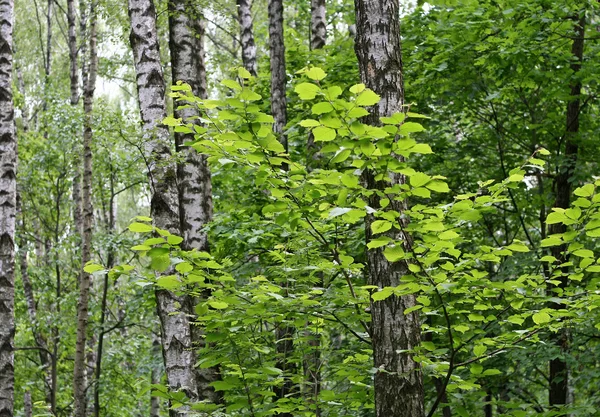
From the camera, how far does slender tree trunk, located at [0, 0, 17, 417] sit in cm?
733

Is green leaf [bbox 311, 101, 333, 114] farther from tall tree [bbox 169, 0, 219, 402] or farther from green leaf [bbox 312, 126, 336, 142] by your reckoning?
tall tree [bbox 169, 0, 219, 402]

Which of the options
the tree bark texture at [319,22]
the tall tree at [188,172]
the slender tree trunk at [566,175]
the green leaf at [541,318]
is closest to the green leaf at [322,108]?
the green leaf at [541,318]

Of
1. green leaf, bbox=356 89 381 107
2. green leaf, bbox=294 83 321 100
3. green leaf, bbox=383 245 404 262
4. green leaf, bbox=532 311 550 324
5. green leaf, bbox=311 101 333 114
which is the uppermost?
green leaf, bbox=294 83 321 100

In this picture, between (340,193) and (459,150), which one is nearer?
(340,193)

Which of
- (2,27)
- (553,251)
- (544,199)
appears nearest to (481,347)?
(553,251)

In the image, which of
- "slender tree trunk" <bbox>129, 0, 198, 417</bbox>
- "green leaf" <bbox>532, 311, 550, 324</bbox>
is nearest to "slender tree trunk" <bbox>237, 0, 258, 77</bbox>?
"slender tree trunk" <bbox>129, 0, 198, 417</bbox>

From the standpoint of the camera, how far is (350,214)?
3.10 meters

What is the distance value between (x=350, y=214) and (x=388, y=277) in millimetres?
668

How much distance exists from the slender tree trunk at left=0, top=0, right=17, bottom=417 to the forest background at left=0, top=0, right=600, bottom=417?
2cm

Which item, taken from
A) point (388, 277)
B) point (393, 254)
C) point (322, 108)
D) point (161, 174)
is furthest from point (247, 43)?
point (393, 254)

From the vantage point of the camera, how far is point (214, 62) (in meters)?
15.1

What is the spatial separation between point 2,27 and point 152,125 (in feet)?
11.8

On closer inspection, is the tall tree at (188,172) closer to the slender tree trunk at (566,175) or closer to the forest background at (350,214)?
the forest background at (350,214)

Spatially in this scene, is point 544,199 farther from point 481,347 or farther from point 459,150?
point 481,347
